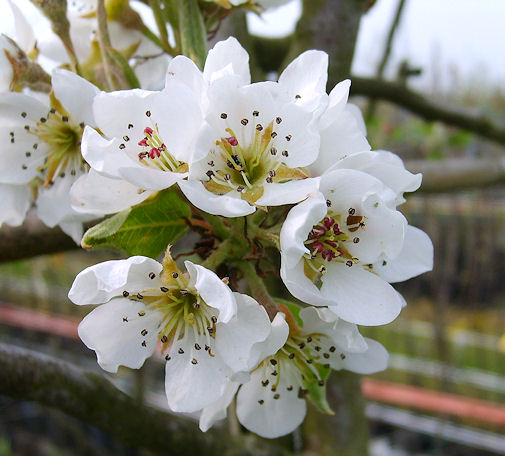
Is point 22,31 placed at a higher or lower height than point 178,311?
higher

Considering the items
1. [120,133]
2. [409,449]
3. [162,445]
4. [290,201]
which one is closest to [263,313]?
[290,201]

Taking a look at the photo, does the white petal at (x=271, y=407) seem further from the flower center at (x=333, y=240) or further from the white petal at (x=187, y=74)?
the white petal at (x=187, y=74)

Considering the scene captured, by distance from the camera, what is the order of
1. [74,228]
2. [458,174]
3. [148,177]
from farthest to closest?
[458,174]
[74,228]
[148,177]

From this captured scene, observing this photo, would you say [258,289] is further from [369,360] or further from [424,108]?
[424,108]

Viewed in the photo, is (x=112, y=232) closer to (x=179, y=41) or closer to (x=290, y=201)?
(x=290, y=201)

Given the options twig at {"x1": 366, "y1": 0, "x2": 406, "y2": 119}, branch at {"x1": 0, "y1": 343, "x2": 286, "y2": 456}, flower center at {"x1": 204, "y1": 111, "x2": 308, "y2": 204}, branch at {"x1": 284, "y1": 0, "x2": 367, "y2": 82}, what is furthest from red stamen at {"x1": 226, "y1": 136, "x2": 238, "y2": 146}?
twig at {"x1": 366, "y1": 0, "x2": 406, "y2": 119}

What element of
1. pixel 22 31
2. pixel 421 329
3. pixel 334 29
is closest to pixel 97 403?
pixel 22 31
